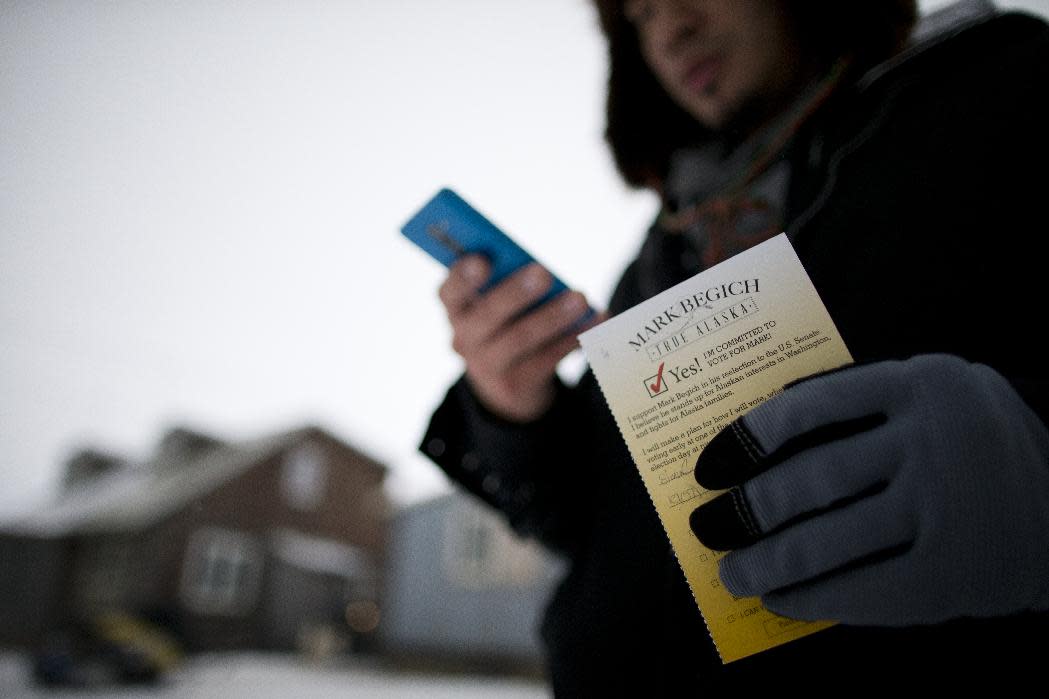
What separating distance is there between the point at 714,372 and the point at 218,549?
16.4 metres

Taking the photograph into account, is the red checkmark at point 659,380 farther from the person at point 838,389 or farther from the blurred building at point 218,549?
the blurred building at point 218,549

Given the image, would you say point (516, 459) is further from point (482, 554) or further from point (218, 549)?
point (218, 549)

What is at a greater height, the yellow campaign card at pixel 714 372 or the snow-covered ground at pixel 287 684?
the snow-covered ground at pixel 287 684

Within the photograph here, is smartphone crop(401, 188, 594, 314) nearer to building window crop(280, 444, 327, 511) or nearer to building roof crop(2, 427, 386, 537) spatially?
building roof crop(2, 427, 386, 537)

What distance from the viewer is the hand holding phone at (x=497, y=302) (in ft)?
2.73

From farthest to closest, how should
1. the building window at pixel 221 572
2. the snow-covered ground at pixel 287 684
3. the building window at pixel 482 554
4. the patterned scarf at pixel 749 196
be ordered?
the building window at pixel 221 572 → the building window at pixel 482 554 → the snow-covered ground at pixel 287 684 → the patterned scarf at pixel 749 196

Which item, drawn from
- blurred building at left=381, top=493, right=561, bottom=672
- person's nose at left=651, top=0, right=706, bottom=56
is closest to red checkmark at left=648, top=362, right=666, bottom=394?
person's nose at left=651, top=0, right=706, bottom=56

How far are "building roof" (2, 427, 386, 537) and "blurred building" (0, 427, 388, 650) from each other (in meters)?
0.05

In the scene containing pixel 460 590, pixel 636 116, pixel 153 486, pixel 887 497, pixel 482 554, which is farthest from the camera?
pixel 153 486

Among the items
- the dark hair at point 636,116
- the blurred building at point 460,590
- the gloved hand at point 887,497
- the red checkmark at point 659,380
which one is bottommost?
the gloved hand at point 887,497

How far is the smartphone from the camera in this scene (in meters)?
0.80

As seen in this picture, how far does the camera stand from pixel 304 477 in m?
16.1

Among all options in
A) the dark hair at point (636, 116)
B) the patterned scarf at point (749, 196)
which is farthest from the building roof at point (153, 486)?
the patterned scarf at point (749, 196)

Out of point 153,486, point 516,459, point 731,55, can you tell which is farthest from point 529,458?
point 153,486
